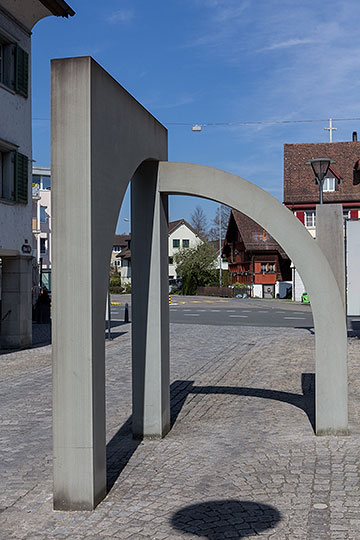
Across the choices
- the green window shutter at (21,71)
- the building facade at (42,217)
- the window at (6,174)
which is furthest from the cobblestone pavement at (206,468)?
the building facade at (42,217)

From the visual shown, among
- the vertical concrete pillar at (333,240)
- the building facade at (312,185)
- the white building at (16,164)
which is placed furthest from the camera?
the building facade at (312,185)

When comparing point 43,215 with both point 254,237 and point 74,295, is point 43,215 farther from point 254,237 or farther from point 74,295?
point 74,295

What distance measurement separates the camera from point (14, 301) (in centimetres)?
1727

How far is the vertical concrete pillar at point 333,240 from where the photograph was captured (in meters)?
8.04

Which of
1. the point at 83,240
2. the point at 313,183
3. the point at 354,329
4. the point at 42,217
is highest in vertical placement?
the point at 313,183

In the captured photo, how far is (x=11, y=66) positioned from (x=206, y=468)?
43.6 feet

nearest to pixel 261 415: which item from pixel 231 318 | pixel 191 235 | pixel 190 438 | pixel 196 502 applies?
pixel 190 438

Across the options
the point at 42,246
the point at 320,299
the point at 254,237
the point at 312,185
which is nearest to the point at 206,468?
the point at 320,299

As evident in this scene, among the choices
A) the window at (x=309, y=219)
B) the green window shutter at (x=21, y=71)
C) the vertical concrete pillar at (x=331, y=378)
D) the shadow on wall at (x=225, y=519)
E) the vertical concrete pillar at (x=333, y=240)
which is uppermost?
the green window shutter at (x=21, y=71)

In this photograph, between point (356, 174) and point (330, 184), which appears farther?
point (330, 184)

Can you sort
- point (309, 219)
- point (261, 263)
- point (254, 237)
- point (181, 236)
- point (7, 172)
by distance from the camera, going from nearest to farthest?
point (7, 172)
point (309, 219)
point (261, 263)
point (254, 237)
point (181, 236)

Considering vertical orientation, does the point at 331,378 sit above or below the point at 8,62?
below

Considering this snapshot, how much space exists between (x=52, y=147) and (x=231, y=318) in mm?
24385

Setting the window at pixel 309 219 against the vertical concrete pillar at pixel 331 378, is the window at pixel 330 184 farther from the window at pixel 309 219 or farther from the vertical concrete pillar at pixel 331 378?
the vertical concrete pillar at pixel 331 378
